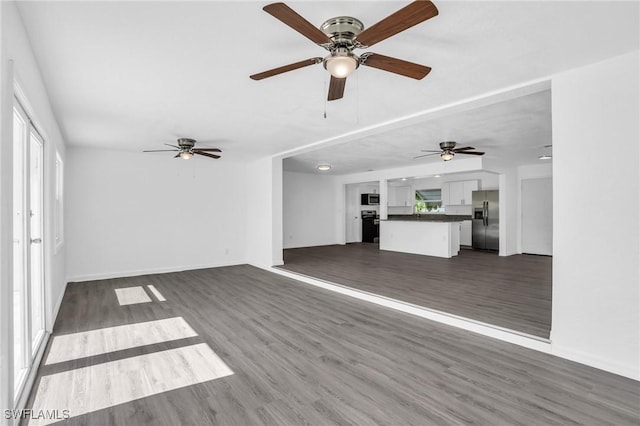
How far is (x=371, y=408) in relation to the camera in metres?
2.01

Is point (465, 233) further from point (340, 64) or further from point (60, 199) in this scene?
point (60, 199)

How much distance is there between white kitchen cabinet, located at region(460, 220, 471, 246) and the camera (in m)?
10.0

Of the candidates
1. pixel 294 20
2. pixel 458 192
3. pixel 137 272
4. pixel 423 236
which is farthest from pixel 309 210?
pixel 294 20

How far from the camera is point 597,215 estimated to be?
8.41 feet

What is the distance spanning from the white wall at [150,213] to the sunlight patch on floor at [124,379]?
13.8ft

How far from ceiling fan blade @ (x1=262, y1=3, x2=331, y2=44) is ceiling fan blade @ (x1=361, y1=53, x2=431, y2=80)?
316 millimetres

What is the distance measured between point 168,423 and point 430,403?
166cm

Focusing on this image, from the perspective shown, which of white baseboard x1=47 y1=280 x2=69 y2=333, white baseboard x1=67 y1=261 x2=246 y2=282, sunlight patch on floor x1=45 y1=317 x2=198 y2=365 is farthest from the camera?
white baseboard x1=67 y1=261 x2=246 y2=282

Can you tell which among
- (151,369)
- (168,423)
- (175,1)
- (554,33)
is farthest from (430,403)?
(175,1)

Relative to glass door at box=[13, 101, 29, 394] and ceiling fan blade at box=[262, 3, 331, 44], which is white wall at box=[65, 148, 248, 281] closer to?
glass door at box=[13, 101, 29, 394]

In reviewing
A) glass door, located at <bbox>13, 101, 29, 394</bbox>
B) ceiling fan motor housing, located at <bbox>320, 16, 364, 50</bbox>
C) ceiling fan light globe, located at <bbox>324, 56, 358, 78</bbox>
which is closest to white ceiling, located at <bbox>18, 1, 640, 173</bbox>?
ceiling fan motor housing, located at <bbox>320, 16, 364, 50</bbox>

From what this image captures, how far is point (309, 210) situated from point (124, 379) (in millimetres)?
8216

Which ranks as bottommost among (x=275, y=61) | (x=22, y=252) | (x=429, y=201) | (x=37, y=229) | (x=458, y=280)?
(x=458, y=280)

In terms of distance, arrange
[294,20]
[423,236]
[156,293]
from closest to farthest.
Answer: [294,20] < [156,293] < [423,236]
